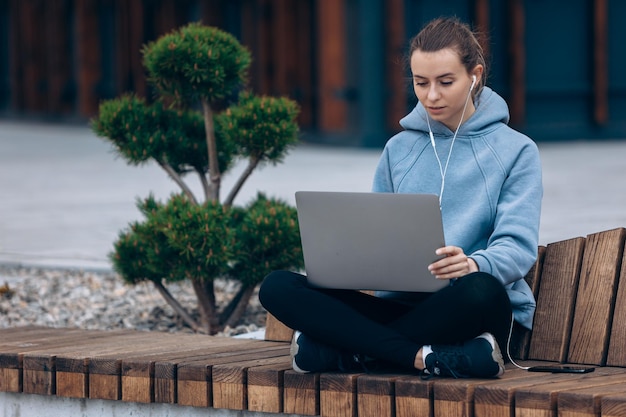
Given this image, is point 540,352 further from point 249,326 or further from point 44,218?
point 44,218

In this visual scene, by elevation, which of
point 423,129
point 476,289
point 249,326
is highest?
point 423,129

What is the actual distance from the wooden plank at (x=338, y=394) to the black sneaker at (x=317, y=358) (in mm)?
51

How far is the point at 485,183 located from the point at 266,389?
938mm

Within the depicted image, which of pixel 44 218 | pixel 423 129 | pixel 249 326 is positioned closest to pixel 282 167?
pixel 44 218

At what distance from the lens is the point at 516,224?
396 cm

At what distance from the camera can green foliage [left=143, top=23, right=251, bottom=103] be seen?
5969 mm

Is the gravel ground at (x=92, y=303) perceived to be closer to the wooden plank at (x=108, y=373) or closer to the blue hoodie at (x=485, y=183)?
the wooden plank at (x=108, y=373)

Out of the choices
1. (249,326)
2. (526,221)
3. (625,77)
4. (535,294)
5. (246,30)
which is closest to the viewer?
(526,221)

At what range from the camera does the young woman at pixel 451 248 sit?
3.84 m

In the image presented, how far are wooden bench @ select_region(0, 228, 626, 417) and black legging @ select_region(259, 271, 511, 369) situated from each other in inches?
4.3

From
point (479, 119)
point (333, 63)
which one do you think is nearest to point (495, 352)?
point (479, 119)

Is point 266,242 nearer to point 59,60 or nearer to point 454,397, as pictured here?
point 454,397

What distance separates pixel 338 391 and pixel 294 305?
33 centimetres

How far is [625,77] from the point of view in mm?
18281
